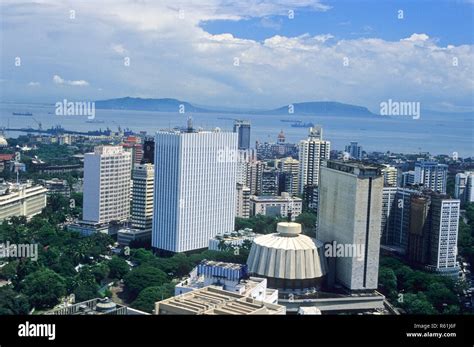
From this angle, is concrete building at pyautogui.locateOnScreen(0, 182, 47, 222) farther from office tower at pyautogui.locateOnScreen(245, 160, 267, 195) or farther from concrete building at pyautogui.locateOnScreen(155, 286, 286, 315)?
concrete building at pyautogui.locateOnScreen(155, 286, 286, 315)

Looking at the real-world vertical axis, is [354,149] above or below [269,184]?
above

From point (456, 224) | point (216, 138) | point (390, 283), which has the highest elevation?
point (216, 138)

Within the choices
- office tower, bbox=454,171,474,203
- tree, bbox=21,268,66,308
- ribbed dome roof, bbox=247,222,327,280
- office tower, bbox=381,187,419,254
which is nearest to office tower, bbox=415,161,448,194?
office tower, bbox=454,171,474,203

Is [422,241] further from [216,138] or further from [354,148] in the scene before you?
[354,148]

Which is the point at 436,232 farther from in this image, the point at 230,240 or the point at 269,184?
the point at 269,184

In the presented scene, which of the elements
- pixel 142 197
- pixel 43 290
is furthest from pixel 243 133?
pixel 43 290

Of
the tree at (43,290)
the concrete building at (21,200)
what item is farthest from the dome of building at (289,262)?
the concrete building at (21,200)

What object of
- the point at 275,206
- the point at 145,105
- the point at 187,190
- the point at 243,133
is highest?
the point at 145,105
